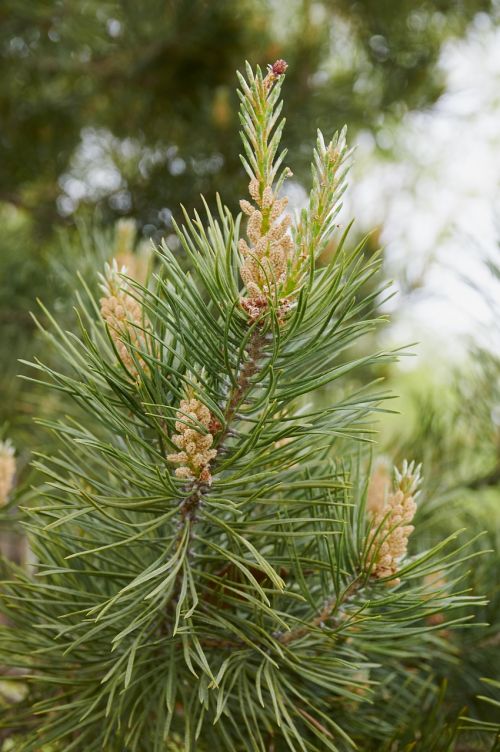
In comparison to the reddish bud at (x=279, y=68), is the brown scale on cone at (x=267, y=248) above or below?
below

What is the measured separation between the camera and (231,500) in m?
0.34

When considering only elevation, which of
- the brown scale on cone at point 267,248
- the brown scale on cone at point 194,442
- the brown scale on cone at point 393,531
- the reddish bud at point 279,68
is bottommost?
the brown scale on cone at point 393,531

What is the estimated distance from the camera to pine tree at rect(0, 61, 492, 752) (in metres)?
0.30

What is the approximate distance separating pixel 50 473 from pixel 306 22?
1093mm

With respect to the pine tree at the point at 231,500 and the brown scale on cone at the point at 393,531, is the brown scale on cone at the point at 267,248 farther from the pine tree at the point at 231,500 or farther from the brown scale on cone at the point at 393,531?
the brown scale on cone at the point at 393,531

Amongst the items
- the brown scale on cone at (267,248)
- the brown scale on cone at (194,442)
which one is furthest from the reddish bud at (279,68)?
the brown scale on cone at (194,442)

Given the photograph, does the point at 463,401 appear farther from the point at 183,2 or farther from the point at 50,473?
the point at 183,2

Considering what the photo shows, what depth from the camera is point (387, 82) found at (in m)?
1.25

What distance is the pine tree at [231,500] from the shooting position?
0.30 meters

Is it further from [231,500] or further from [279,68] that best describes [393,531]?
[279,68]

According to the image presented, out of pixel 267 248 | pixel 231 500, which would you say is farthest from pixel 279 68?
pixel 231 500

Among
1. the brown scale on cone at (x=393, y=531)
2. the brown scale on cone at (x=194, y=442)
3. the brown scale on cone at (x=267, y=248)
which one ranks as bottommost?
the brown scale on cone at (x=393, y=531)

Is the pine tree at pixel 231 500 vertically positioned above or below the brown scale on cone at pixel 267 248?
below

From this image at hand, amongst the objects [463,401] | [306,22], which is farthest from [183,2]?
[463,401]
